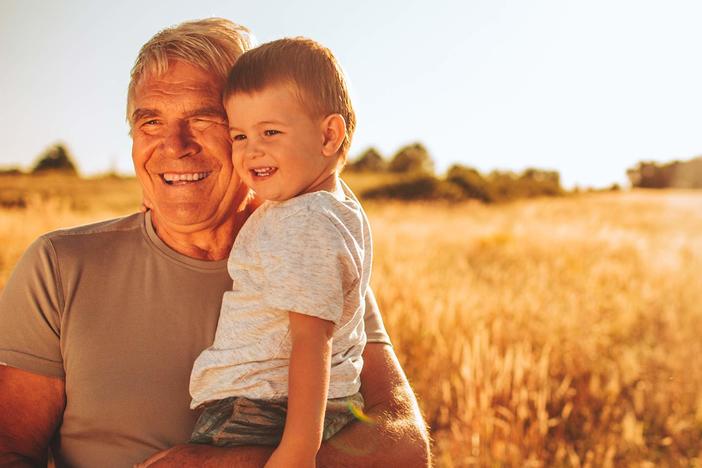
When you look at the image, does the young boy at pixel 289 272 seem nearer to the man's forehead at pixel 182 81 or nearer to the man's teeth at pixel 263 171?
the man's teeth at pixel 263 171

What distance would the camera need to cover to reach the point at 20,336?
1.96 m

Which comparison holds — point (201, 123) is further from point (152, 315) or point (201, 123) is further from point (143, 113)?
point (152, 315)

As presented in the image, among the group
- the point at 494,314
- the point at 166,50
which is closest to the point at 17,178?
the point at 494,314

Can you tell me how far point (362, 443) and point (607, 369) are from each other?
143 inches

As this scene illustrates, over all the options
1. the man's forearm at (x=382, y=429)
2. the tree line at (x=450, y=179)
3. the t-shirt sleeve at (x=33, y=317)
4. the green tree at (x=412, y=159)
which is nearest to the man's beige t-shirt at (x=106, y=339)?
the t-shirt sleeve at (x=33, y=317)

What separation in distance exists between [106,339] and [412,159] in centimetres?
4959

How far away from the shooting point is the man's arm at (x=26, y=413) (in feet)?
6.50

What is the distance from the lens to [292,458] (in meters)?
1.61

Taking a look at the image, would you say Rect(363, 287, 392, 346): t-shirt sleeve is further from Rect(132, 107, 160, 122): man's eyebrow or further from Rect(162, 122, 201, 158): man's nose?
Rect(132, 107, 160, 122): man's eyebrow

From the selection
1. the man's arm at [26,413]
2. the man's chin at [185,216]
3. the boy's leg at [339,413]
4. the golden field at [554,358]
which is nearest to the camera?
the boy's leg at [339,413]

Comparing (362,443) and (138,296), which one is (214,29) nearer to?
(138,296)

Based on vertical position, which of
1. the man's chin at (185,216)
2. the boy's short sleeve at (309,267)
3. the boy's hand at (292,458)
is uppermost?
the man's chin at (185,216)

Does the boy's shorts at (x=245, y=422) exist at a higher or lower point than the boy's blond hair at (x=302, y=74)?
lower

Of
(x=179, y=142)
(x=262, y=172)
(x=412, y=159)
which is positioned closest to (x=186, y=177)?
(x=179, y=142)
